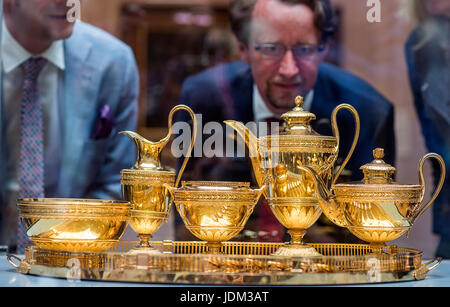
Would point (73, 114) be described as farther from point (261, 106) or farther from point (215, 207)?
point (215, 207)

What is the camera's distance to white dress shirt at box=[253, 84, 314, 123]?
95.7 inches

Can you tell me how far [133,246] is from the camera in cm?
165

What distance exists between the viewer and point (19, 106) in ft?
7.95

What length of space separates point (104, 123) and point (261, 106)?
24.1 inches

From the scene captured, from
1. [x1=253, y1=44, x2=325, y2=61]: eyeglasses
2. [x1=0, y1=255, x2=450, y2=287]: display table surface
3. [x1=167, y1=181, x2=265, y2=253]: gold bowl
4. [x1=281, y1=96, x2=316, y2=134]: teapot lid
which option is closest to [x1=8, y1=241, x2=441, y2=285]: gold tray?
[x1=0, y1=255, x2=450, y2=287]: display table surface

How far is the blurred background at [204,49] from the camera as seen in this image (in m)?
2.45

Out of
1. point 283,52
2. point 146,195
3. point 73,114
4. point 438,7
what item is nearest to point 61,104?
point 73,114

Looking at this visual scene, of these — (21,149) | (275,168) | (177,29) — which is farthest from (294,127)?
(21,149)

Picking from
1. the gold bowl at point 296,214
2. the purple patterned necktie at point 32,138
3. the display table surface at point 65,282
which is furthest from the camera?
the purple patterned necktie at point 32,138

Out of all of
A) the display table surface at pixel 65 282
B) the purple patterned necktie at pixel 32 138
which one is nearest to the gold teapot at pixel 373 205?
the display table surface at pixel 65 282

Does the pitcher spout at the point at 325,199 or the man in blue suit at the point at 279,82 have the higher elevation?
the man in blue suit at the point at 279,82

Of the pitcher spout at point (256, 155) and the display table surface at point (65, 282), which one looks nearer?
the display table surface at point (65, 282)

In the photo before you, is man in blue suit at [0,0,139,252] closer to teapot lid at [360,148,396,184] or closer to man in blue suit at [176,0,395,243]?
man in blue suit at [176,0,395,243]

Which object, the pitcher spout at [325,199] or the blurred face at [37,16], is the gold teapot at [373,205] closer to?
the pitcher spout at [325,199]
